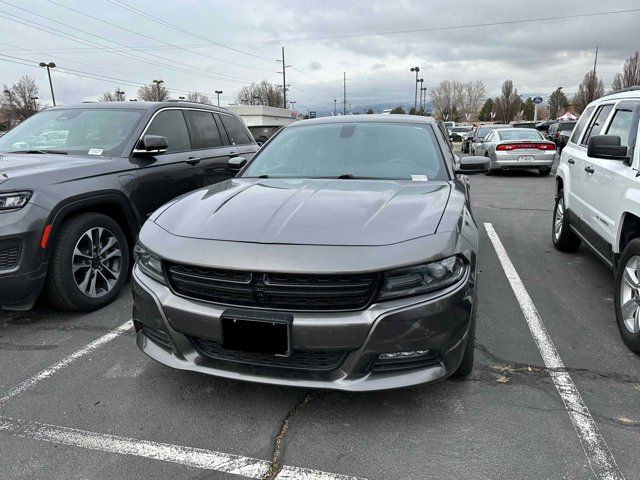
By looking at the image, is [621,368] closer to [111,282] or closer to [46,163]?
[111,282]

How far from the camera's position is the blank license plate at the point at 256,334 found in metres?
2.39

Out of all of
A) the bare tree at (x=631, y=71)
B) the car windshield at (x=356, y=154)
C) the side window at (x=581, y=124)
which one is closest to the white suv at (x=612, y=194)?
the side window at (x=581, y=124)

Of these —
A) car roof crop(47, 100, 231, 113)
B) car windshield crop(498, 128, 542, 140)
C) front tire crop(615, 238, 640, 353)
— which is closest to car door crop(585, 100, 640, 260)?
front tire crop(615, 238, 640, 353)

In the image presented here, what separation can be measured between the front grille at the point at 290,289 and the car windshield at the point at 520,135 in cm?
1462

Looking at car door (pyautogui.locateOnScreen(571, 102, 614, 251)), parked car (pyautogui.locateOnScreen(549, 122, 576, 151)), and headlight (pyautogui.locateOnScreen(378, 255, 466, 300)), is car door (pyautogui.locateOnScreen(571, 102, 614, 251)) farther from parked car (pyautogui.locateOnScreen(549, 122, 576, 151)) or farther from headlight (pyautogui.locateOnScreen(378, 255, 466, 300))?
parked car (pyautogui.locateOnScreen(549, 122, 576, 151))

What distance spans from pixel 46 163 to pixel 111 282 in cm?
117

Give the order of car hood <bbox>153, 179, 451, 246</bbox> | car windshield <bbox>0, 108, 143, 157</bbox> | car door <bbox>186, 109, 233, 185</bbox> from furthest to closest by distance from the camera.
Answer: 1. car door <bbox>186, 109, 233, 185</bbox>
2. car windshield <bbox>0, 108, 143, 157</bbox>
3. car hood <bbox>153, 179, 451, 246</bbox>

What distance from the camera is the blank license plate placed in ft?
7.83

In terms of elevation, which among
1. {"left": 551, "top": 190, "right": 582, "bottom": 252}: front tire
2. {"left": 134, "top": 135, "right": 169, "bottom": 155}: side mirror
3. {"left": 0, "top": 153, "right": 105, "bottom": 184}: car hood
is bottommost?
{"left": 551, "top": 190, "right": 582, "bottom": 252}: front tire

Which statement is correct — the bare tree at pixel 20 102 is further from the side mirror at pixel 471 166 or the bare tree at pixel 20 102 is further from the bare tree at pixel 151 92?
the side mirror at pixel 471 166

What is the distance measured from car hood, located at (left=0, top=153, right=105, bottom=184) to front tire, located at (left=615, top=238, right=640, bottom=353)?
4.45 m

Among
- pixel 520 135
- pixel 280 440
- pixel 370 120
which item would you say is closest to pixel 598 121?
pixel 370 120

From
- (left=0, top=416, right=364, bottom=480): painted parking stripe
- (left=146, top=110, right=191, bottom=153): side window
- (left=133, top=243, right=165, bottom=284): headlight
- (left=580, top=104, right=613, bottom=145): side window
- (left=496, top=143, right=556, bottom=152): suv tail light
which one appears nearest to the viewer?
(left=0, top=416, right=364, bottom=480): painted parking stripe

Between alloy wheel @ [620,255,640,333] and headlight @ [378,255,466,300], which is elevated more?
headlight @ [378,255,466,300]
